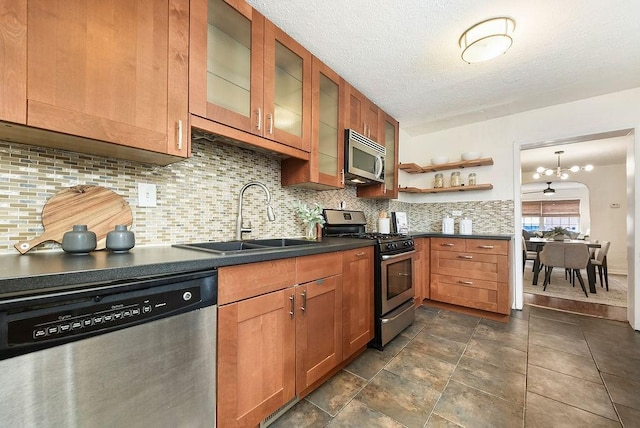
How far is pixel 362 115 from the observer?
8.39 ft

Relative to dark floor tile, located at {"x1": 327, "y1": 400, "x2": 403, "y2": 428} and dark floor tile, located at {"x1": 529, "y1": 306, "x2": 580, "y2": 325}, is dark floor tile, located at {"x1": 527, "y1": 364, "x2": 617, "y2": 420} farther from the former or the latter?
dark floor tile, located at {"x1": 529, "y1": 306, "x2": 580, "y2": 325}

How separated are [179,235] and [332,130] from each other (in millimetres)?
1444

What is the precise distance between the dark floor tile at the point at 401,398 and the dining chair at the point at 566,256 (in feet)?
12.6

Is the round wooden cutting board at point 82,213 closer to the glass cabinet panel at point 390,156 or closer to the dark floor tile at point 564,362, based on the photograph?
the glass cabinet panel at point 390,156

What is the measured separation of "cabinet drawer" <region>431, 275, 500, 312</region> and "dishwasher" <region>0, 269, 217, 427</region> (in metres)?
2.84

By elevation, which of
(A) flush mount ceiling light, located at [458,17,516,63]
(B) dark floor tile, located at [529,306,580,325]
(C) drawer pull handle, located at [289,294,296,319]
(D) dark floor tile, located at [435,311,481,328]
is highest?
(A) flush mount ceiling light, located at [458,17,516,63]

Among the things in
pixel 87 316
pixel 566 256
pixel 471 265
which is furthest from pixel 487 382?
pixel 566 256

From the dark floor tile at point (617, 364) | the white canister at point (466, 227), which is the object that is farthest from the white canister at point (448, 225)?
the dark floor tile at point (617, 364)

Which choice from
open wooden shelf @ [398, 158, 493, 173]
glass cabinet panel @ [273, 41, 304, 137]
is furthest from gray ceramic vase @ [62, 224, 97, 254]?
open wooden shelf @ [398, 158, 493, 173]

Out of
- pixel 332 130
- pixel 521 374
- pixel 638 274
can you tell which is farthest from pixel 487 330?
pixel 332 130

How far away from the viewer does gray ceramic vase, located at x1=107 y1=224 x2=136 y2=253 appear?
108cm

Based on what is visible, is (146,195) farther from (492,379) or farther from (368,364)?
(492,379)

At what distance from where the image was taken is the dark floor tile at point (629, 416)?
1313 millimetres

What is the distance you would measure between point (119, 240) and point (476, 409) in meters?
2.05
